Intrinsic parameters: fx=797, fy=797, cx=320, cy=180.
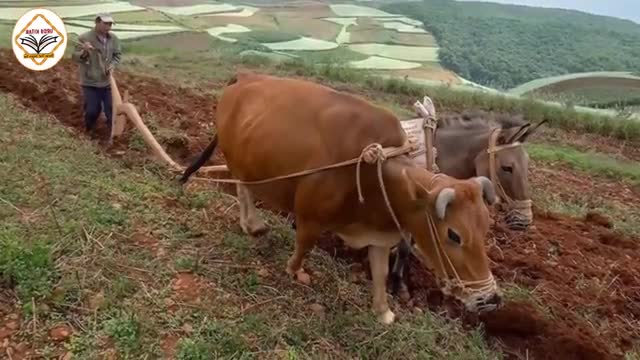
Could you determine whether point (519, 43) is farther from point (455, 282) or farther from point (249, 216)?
point (455, 282)

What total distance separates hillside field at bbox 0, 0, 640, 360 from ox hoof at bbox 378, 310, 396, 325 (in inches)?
2.9

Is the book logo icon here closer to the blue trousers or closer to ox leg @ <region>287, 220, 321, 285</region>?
the blue trousers

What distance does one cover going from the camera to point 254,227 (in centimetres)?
617

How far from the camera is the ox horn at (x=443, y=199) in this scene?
4270mm

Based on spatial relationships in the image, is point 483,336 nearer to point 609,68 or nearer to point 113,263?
point 113,263

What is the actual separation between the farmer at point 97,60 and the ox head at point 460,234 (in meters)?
5.09

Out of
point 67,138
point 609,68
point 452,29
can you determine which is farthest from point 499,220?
point 452,29

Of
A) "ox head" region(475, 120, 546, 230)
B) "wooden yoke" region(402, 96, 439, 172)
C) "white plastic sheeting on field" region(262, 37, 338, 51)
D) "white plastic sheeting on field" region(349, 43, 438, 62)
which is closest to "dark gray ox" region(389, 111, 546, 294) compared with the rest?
"ox head" region(475, 120, 546, 230)

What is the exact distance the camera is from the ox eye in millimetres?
4375

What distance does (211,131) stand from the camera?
9773mm

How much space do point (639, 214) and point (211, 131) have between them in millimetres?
5526

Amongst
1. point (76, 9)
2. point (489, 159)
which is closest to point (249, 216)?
point (489, 159)

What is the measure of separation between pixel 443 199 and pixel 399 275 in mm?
1769

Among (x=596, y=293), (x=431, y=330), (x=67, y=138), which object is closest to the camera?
(x=431, y=330)
